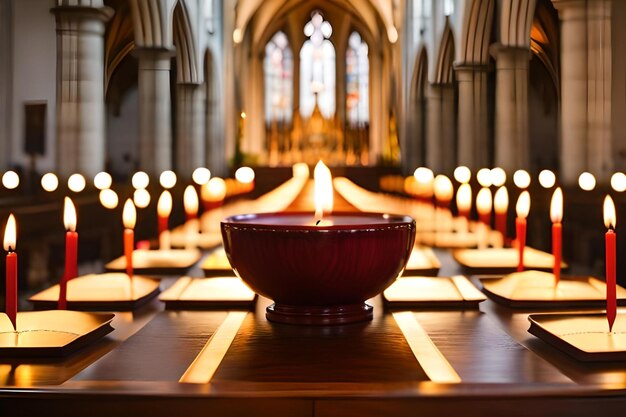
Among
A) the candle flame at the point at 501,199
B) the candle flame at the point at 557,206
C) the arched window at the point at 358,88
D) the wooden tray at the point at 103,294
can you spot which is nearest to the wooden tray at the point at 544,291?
the candle flame at the point at 557,206

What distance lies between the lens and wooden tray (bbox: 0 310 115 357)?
1.12 meters

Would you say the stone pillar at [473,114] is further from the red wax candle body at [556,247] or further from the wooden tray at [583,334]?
the wooden tray at [583,334]

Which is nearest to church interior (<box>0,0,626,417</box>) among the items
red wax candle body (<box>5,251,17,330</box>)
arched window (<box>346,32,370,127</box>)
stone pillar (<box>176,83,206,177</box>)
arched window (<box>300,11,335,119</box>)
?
red wax candle body (<box>5,251,17,330</box>)

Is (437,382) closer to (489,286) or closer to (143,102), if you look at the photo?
(489,286)

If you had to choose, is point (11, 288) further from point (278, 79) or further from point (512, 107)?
point (278, 79)

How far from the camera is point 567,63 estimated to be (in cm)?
864

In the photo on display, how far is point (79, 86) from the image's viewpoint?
359 inches

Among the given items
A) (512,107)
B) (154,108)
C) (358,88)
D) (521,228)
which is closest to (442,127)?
(512,107)

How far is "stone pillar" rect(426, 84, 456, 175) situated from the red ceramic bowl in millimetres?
15916

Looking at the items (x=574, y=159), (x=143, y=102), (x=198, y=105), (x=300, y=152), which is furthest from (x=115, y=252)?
(x=300, y=152)

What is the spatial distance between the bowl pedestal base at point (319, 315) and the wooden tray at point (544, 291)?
38cm

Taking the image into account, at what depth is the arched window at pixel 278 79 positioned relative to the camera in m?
29.8

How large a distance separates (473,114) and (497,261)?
11751mm

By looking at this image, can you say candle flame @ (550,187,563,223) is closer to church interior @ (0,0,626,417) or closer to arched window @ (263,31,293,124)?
church interior @ (0,0,626,417)
